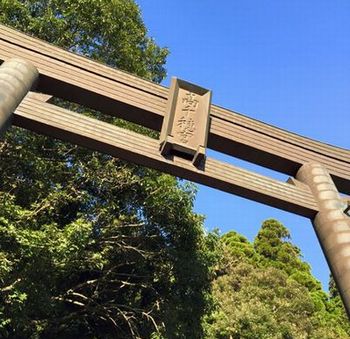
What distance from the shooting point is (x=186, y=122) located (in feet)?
16.6

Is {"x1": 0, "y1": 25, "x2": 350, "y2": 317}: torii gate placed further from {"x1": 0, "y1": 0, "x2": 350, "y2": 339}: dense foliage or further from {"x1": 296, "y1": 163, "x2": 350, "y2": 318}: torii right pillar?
{"x1": 0, "y1": 0, "x2": 350, "y2": 339}: dense foliage

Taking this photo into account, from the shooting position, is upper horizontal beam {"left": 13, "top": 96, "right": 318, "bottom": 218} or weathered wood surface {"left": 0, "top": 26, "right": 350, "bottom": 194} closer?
upper horizontal beam {"left": 13, "top": 96, "right": 318, "bottom": 218}

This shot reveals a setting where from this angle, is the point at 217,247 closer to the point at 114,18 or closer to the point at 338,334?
the point at 114,18

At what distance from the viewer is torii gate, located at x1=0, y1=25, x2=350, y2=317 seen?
4.46 meters

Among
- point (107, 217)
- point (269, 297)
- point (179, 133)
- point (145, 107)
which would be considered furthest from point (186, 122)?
point (269, 297)

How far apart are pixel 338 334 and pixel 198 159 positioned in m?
19.6

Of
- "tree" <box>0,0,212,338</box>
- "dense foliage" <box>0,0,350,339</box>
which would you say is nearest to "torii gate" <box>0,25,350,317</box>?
"dense foliage" <box>0,0,350,339</box>

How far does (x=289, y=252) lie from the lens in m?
30.2

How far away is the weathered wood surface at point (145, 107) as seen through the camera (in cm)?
490

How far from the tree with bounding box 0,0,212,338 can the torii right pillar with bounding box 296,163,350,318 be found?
452 centimetres

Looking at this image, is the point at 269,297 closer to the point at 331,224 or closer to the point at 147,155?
the point at 331,224

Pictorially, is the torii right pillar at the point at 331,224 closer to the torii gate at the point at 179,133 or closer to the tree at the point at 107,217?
the torii gate at the point at 179,133

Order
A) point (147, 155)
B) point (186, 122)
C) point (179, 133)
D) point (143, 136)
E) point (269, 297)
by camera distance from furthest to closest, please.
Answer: point (269, 297) < point (186, 122) < point (179, 133) < point (143, 136) < point (147, 155)

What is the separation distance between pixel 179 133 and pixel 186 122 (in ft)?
0.70
